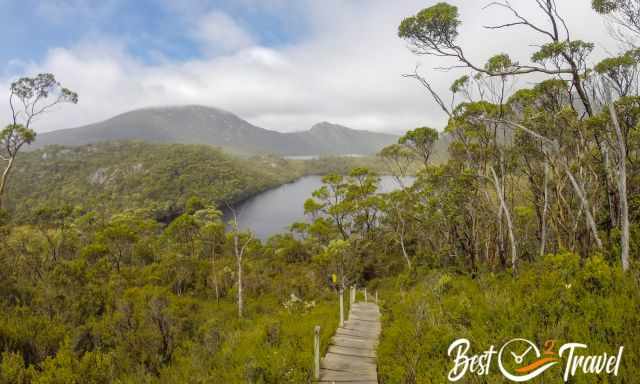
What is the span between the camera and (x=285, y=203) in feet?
301

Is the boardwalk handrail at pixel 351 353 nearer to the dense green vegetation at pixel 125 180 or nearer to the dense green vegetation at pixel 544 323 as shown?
the dense green vegetation at pixel 544 323

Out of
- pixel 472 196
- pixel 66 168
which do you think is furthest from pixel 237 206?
pixel 472 196

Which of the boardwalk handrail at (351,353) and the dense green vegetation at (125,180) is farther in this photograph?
the dense green vegetation at (125,180)

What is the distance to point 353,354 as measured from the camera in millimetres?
6688

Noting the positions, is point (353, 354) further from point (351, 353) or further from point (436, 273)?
point (436, 273)

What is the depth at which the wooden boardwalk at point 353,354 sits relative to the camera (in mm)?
5641

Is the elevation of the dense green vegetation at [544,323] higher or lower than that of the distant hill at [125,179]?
lower

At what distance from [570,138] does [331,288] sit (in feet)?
52.2

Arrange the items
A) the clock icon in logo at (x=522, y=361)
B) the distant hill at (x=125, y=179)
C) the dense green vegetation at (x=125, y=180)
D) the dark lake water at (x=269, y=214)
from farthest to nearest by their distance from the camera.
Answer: the distant hill at (x=125, y=179), the dense green vegetation at (x=125, y=180), the dark lake water at (x=269, y=214), the clock icon in logo at (x=522, y=361)

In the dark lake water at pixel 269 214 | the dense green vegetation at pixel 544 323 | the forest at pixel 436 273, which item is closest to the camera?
the dense green vegetation at pixel 544 323

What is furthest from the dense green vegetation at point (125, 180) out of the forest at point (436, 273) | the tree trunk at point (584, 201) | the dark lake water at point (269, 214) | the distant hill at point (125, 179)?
the tree trunk at point (584, 201)

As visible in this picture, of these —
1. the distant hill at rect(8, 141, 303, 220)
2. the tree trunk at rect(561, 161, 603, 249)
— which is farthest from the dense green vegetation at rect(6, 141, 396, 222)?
the tree trunk at rect(561, 161, 603, 249)

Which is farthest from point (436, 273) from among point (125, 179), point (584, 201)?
point (125, 179)

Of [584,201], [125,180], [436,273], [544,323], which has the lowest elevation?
[436,273]
